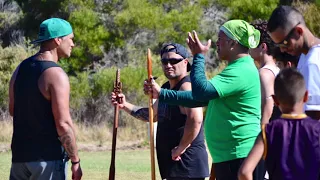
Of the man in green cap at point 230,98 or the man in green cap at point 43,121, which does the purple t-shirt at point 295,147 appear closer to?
the man in green cap at point 230,98

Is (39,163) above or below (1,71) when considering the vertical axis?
above

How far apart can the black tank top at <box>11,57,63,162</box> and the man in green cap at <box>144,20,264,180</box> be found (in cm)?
94

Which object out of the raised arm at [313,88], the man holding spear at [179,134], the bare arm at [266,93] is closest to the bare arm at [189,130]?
the man holding spear at [179,134]

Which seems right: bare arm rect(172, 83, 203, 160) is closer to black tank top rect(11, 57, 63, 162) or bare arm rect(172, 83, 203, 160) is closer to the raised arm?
black tank top rect(11, 57, 63, 162)

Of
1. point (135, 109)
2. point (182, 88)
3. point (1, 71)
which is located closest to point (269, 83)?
point (182, 88)

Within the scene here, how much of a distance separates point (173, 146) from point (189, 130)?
0.29 m

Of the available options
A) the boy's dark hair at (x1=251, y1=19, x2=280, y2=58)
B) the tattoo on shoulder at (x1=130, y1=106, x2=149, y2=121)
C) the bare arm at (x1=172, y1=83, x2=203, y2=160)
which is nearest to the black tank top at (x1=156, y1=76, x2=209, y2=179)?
the bare arm at (x1=172, y1=83, x2=203, y2=160)

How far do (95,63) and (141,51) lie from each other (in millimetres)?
2229

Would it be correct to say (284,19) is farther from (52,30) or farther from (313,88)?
(52,30)

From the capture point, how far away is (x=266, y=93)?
643 cm

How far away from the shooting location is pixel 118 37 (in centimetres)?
3494

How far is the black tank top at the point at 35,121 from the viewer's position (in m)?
5.99

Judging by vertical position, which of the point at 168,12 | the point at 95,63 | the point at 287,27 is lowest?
the point at 95,63

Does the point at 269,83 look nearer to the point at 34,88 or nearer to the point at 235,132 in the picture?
the point at 235,132
